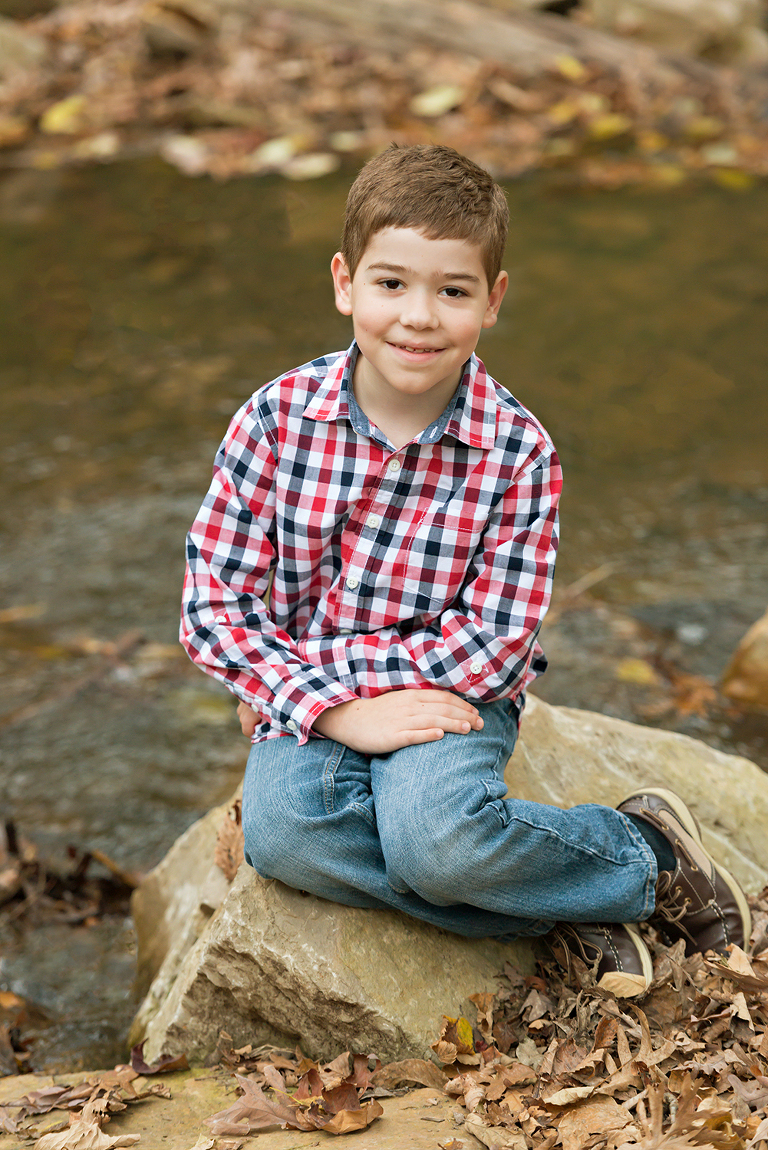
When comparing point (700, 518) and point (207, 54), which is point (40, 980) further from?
point (207, 54)

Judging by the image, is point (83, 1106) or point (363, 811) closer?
point (83, 1106)

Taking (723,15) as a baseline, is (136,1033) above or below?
below

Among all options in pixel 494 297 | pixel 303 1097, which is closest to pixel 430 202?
pixel 494 297

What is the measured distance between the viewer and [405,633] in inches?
95.0

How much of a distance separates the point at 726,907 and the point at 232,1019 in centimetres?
109

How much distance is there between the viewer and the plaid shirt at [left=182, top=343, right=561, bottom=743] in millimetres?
2279

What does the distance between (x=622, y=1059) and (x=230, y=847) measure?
0.99m

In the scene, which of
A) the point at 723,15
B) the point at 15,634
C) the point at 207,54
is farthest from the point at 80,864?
the point at 723,15

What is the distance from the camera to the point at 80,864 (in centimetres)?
316

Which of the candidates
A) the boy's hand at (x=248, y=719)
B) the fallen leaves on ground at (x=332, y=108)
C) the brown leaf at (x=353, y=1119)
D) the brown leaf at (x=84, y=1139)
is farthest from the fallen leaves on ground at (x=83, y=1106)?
the fallen leaves on ground at (x=332, y=108)

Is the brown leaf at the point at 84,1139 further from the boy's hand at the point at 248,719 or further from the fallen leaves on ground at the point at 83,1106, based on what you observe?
the boy's hand at the point at 248,719

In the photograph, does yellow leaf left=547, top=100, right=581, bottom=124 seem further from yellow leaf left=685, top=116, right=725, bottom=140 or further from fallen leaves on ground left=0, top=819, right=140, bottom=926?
fallen leaves on ground left=0, top=819, right=140, bottom=926

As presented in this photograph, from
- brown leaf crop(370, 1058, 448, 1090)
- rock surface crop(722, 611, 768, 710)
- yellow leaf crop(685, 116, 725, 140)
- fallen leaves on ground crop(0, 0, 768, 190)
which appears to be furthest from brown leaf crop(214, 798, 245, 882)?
yellow leaf crop(685, 116, 725, 140)

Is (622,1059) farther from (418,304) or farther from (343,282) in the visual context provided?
(343,282)
